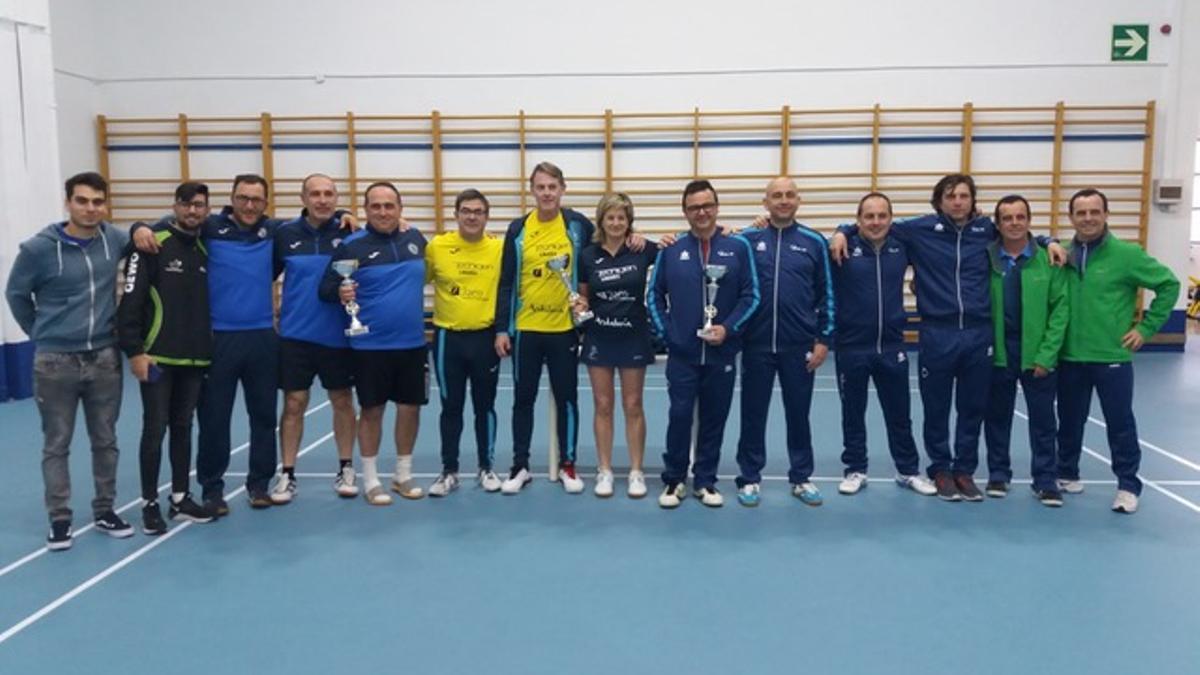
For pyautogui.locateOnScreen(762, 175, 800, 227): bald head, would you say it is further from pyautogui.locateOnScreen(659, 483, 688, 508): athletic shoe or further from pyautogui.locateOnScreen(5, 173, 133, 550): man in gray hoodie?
pyautogui.locateOnScreen(5, 173, 133, 550): man in gray hoodie

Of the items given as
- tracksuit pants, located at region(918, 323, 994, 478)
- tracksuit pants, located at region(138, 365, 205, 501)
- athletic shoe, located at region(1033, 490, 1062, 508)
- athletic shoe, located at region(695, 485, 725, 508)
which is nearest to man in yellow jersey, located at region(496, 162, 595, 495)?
athletic shoe, located at region(695, 485, 725, 508)

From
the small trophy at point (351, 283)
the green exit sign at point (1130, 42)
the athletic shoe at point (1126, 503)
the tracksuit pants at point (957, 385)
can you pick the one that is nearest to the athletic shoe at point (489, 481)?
the small trophy at point (351, 283)

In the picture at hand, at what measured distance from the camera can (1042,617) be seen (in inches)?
128

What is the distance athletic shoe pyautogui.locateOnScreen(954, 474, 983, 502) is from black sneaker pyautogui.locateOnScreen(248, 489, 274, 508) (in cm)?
392

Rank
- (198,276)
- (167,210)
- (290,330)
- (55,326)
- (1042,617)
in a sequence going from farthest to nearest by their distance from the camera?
(167,210)
(290,330)
(198,276)
(55,326)
(1042,617)

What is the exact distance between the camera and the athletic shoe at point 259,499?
15.4 feet

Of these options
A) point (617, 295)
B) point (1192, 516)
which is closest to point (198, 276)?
point (617, 295)

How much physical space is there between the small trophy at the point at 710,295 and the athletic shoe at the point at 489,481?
1.52 meters

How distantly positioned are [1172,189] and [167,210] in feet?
44.9

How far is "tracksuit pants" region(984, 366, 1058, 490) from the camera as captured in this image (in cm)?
470

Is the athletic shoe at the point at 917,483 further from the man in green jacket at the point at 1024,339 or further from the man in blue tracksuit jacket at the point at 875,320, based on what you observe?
the man in green jacket at the point at 1024,339

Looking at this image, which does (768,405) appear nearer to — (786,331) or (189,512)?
(786,331)

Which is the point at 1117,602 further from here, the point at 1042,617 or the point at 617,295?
the point at 617,295

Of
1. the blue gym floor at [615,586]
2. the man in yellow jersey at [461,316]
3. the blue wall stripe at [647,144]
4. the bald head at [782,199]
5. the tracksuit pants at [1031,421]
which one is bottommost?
the blue gym floor at [615,586]
